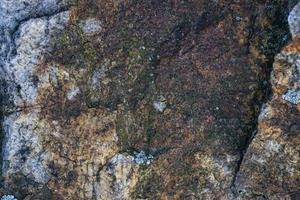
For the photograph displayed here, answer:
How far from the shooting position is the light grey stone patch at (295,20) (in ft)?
15.3

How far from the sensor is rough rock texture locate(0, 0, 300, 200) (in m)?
A: 5.14

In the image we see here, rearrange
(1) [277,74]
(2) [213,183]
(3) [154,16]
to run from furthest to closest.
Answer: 1. (3) [154,16]
2. (2) [213,183]
3. (1) [277,74]

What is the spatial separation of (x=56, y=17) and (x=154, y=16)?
1220 millimetres

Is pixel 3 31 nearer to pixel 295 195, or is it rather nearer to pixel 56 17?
pixel 56 17

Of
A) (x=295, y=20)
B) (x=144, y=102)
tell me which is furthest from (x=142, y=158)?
(x=295, y=20)

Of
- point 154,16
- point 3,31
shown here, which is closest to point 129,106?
point 154,16

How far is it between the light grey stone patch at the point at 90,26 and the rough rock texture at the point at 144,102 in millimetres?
13

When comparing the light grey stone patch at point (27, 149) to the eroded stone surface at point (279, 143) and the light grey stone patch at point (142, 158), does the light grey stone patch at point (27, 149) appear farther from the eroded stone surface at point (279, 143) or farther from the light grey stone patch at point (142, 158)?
the eroded stone surface at point (279, 143)

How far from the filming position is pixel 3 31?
19.0 feet

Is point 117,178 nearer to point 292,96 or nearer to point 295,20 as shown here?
point 292,96

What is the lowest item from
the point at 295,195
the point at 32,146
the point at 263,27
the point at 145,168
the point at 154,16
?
the point at 295,195

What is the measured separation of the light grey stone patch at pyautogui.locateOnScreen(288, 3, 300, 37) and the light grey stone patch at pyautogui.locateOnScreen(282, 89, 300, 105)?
59 centimetres

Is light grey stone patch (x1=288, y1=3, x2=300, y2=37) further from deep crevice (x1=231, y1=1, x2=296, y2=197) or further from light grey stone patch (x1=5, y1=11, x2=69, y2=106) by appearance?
light grey stone patch (x1=5, y1=11, x2=69, y2=106)

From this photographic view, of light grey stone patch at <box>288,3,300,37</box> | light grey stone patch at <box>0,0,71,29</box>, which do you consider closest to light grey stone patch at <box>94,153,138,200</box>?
light grey stone patch at <box>0,0,71,29</box>
